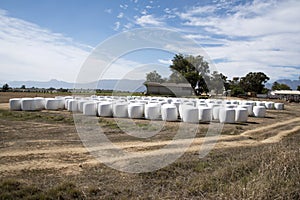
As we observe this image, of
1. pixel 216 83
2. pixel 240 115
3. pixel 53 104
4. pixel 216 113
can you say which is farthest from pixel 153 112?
pixel 216 83

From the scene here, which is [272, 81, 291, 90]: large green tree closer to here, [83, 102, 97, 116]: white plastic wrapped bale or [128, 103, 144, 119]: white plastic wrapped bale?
[128, 103, 144, 119]: white plastic wrapped bale

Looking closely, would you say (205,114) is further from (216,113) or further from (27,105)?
(27,105)

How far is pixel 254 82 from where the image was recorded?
3287 inches

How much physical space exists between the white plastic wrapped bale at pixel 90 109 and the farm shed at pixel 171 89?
116 feet

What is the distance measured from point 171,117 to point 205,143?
554 cm

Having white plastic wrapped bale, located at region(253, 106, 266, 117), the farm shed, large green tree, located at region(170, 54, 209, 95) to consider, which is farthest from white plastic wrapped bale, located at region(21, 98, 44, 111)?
large green tree, located at region(170, 54, 209, 95)

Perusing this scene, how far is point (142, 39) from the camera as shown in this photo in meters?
16.0

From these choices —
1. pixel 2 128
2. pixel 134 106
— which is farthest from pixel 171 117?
pixel 2 128

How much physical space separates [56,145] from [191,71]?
51885mm

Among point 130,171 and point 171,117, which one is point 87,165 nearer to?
point 130,171

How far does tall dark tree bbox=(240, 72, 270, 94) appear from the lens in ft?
271

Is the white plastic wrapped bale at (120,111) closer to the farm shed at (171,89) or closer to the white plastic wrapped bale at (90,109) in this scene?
the white plastic wrapped bale at (90,109)

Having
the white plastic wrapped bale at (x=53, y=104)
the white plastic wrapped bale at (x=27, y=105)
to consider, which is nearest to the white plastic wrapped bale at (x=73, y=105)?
the white plastic wrapped bale at (x=53, y=104)

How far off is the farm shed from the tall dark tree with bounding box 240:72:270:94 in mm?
32814
